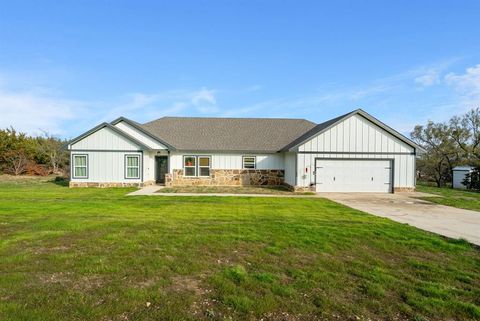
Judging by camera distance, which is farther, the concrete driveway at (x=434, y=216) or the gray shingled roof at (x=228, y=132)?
the gray shingled roof at (x=228, y=132)

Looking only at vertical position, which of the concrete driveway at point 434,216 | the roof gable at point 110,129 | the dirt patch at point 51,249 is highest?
the roof gable at point 110,129

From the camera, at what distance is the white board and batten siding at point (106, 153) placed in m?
19.3

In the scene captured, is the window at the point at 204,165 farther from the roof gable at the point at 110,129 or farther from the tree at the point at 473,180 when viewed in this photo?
the tree at the point at 473,180

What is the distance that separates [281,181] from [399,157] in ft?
25.4

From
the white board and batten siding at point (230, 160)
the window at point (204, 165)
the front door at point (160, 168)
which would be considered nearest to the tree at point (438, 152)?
the white board and batten siding at point (230, 160)

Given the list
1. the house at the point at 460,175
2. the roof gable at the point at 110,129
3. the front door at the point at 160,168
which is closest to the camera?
the roof gable at the point at 110,129

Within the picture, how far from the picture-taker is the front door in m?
22.0

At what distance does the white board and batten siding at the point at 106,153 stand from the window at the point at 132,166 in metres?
0.21

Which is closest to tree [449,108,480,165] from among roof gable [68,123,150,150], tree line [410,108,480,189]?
tree line [410,108,480,189]

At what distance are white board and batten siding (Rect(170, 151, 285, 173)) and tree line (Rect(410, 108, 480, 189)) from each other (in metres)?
14.9

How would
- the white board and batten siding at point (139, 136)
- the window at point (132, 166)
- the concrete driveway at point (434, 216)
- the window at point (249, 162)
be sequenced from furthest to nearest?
1. the window at point (249, 162)
2. the white board and batten siding at point (139, 136)
3. the window at point (132, 166)
4. the concrete driveway at point (434, 216)

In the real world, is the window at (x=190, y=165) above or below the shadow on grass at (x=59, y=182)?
above

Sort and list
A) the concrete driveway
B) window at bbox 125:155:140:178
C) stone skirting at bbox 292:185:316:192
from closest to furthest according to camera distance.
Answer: the concrete driveway < stone skirting at bbox 292:185:316:192 < window at bbox 125:155:140:178

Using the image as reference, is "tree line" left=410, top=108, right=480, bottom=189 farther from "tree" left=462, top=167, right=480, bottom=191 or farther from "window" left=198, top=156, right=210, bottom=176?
"window" left=198, top=156, right=210, bottom=176
